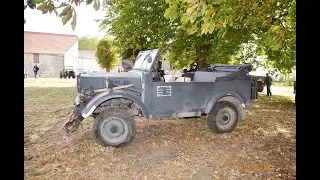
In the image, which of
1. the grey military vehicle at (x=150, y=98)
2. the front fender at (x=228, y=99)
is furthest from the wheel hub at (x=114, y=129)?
the front fender at (x=228, y=99)

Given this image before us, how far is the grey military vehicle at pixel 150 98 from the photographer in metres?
3.25

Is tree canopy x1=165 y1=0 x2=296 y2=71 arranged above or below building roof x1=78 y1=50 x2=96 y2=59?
above

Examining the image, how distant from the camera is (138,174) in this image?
2.62 m

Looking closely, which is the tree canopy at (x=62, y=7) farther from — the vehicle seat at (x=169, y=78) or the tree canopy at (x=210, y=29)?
the vehicle seat at (x=169, y=78)

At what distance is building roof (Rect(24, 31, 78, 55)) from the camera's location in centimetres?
275

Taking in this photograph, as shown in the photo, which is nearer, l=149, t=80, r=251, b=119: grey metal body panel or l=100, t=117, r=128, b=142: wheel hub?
l=100, t=117, r=128, b=142: wheel hub

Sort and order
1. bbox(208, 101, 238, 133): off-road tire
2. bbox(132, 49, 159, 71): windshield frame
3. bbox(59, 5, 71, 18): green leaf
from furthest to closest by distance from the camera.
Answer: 1. bbox(208, 101, 238, 133): off-road tire
2. bbox(132, 49, 159, 71): windshield frame
3. bbox(59, 5, 71, 18): green leaf

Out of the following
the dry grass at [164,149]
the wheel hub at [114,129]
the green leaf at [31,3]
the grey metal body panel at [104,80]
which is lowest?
the dry grass at [164,149]

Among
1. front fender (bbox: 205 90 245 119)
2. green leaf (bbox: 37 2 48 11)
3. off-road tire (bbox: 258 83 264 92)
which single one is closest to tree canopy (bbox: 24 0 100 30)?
green leaf (bbox: 37 2 48 11)

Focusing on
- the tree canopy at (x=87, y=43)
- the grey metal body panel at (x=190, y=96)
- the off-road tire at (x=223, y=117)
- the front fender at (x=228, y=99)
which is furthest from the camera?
the off-road tire at (x=223, y=117)

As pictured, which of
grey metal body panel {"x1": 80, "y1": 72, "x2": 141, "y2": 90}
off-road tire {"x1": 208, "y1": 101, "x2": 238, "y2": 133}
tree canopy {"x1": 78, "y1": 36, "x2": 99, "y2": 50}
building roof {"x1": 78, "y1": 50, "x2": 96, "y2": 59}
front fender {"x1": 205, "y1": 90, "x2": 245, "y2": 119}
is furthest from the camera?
off-road tire {"x1": 208, "y1": 101, "x2": 238, "y2": 133}

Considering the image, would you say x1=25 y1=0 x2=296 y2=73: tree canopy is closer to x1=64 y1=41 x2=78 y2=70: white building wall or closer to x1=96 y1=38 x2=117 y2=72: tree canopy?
x1=96 y1=38 x2=117 y2=72: tree canopy
